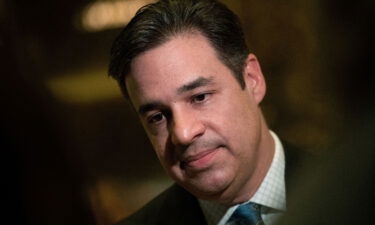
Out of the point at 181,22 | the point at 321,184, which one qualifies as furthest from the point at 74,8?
the point at 321,184

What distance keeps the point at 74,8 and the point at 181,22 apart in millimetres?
294

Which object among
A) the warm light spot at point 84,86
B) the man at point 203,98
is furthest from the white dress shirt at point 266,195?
the warm light spot at point 84,86

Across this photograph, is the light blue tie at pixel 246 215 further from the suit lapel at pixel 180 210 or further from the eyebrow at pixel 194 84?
the eyebrow at pixel 194 84

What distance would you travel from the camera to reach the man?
641 millimetres

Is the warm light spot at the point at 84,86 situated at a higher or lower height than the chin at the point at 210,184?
higher

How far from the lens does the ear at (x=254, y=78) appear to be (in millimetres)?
725

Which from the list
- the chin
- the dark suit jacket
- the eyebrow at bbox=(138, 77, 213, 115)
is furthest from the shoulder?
the eyebrow at bbox=(138, 77, 213, 115)

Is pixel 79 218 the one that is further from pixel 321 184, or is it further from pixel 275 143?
pixel 321 184

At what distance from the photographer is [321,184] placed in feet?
0.70

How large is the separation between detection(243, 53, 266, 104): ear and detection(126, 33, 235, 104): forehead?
0.21 feet

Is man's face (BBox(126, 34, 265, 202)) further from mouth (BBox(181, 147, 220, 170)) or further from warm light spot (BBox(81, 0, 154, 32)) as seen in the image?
warm light spot (BBox(81, 0, 154, 32))

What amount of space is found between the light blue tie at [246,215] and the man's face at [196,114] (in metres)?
0.04

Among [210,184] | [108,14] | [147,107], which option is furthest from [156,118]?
[108,14]

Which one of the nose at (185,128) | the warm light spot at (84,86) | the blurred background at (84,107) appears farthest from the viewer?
the warm light spot at (84,86)
